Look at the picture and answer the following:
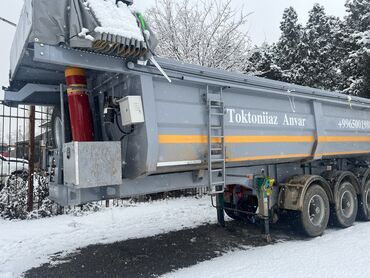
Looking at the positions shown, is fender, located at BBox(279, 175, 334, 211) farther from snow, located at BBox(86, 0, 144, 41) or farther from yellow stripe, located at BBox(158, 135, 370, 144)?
snow, located at BBox(86, 0, 144, 41)

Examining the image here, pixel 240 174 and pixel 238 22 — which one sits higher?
pixel 238 22

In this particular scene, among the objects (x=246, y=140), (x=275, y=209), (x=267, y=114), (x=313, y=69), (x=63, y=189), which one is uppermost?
(x=313, y=69)

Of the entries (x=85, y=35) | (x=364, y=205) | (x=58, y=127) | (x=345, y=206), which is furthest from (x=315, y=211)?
(x=85, y=35)

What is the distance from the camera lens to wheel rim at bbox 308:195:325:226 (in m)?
6.29

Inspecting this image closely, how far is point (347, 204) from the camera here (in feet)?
23.6

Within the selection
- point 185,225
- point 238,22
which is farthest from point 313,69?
point 185,225

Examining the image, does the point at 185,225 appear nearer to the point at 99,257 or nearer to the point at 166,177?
the point at 99,257

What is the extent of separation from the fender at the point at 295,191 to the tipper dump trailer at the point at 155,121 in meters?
0.02

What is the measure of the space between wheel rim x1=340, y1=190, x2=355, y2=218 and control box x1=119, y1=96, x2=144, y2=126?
4.95 meters

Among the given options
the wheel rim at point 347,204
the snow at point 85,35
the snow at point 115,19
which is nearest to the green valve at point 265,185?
the wheel rim at point 347,204

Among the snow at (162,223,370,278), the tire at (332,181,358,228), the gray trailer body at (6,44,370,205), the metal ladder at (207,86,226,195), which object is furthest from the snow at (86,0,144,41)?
the tire at (332,181,358,228)

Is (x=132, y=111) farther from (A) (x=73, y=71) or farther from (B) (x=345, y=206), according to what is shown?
(B) (x=345, y=206)

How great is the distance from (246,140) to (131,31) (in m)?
2.41

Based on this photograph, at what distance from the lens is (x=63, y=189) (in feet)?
13.9
